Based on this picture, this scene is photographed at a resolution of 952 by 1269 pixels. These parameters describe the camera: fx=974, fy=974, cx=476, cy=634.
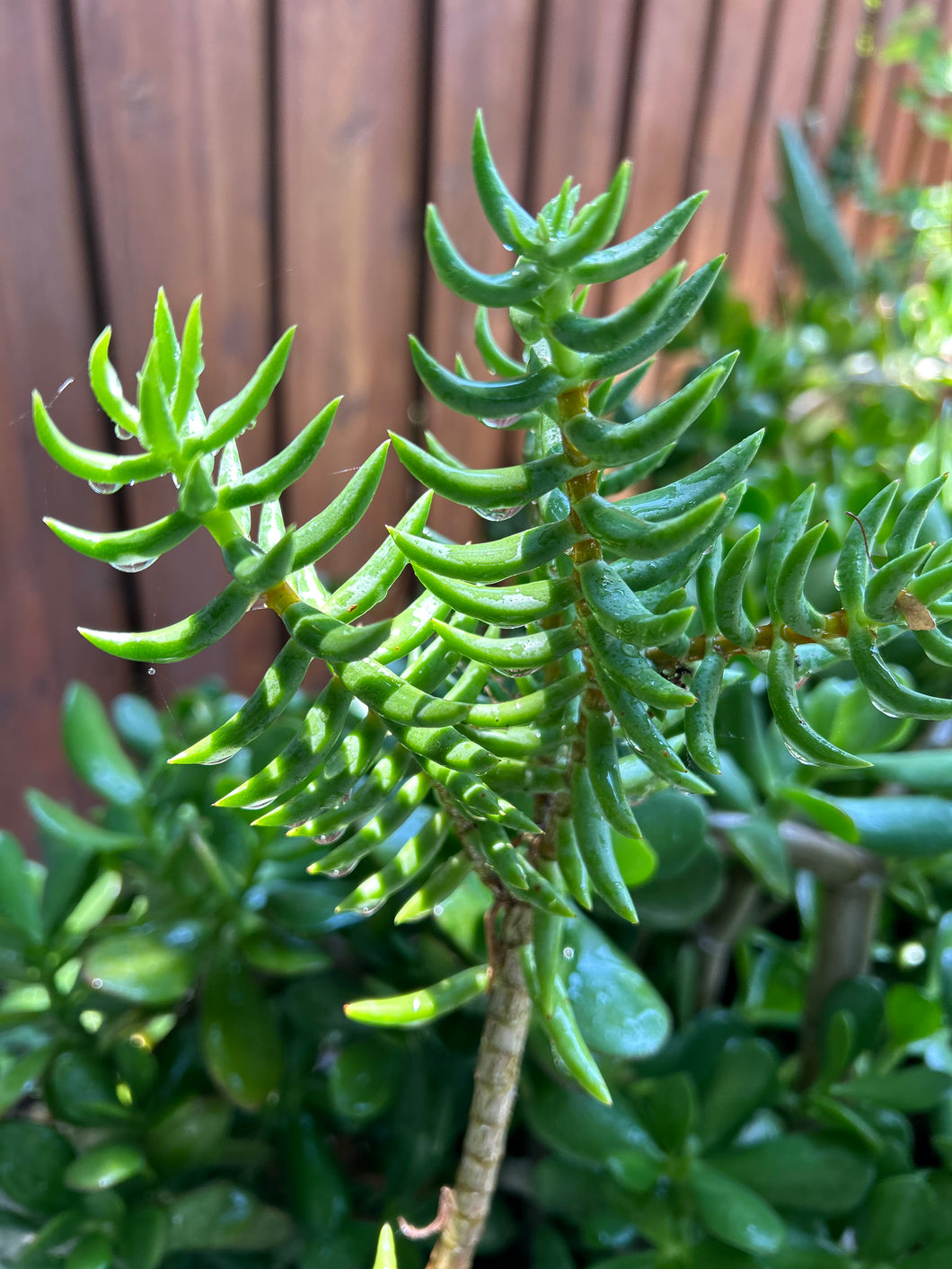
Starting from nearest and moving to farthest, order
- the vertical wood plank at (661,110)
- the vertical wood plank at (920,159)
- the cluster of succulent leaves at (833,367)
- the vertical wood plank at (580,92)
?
the cluster of succulent leaves at (833,367) < the vertical wood plank at (580,92) < the vertical wood plank at (661,110) < the vertical wood plank at (920,159)

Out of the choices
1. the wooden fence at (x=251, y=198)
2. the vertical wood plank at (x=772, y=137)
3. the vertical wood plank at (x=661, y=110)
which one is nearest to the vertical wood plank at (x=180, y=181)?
the wooden fence at (x=251, y=198)

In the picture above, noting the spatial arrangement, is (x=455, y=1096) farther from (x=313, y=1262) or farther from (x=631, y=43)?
(x=631, y=43)

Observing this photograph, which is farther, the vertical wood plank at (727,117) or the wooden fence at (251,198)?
the vertical wood plank at (727,117)

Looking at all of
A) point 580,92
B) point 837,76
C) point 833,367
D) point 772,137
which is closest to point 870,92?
point 837,76

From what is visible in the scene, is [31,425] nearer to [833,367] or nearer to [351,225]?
[351,225]

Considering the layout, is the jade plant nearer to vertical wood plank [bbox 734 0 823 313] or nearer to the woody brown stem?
the woody brown stem

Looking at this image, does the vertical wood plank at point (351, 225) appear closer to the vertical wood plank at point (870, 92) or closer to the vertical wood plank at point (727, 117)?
the vertical wood plank at point (727, 117)

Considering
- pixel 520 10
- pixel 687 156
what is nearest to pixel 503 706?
pixel 520 10
